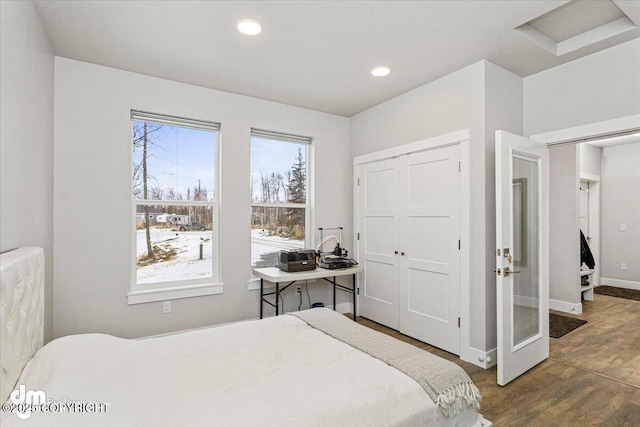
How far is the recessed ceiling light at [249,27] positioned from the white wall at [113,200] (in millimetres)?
1231

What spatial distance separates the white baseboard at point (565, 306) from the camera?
4.41 metres

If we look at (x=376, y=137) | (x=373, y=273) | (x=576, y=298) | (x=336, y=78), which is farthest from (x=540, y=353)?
(x=336, y=78)

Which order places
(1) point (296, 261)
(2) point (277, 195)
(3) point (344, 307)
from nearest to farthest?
(1) point (296, 261) → (2) point (277, 195) → (3) point (344, 307)

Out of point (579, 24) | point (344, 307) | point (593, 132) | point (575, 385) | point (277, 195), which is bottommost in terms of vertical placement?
point (575, 385)

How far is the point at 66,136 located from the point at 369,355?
118 inches

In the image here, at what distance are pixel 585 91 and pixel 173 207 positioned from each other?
389cm

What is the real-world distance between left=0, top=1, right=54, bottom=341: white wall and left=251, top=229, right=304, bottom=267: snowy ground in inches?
71.7

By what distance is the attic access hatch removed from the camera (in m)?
2.25

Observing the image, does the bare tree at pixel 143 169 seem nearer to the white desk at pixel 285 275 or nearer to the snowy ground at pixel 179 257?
the snowy ground at pixel 179 257

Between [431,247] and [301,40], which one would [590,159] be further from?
[301,40]

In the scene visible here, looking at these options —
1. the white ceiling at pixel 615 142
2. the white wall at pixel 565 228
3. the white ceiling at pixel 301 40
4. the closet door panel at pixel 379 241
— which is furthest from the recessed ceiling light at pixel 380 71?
the white ceiling at pixel 615 142

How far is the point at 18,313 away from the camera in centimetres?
138

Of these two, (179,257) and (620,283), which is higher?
(179,257)

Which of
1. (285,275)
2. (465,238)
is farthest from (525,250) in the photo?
(285,275)
